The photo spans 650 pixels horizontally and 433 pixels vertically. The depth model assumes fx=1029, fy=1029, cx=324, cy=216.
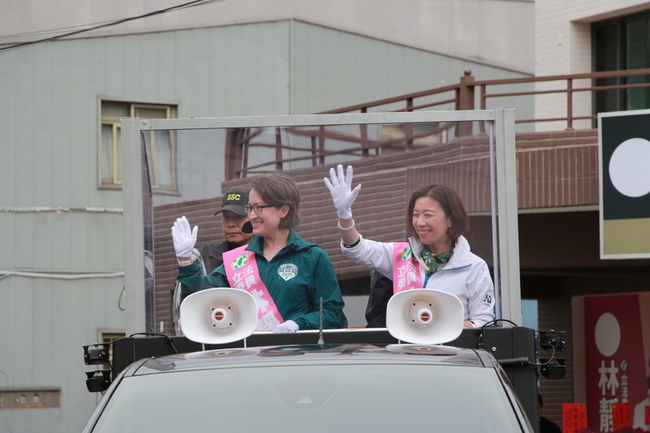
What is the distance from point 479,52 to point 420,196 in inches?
617

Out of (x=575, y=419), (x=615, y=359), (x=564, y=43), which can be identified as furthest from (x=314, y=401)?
(x=564, y=43)

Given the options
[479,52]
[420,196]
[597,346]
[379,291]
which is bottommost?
[597,346]

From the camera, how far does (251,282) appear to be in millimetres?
5645

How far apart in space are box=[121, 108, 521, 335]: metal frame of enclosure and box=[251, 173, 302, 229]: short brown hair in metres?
0.27

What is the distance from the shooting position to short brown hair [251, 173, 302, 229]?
5.71m

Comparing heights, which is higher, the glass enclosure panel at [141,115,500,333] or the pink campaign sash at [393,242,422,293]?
the glass enclosure panel at [141,115,500,333]

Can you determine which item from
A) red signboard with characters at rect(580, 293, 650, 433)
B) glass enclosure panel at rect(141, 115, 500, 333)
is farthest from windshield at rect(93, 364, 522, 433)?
red signboard with characters at rect(580, 293, 650, 433)

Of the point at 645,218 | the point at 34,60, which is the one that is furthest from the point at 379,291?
the point at 34,60

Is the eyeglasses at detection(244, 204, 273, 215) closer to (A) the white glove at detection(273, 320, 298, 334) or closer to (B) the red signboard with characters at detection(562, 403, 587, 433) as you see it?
(A) the white glove at detection(273, 320, 298, 334)

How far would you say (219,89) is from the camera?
18828mm

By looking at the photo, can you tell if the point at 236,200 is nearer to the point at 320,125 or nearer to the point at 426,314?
the point at 320,125

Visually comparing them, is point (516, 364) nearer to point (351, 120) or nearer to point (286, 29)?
point (351, 120)

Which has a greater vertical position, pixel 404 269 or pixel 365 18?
pixel 365 18

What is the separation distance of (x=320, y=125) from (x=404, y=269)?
0.92 m
